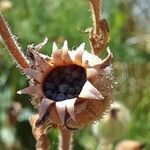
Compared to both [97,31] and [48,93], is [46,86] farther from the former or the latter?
[97,31]

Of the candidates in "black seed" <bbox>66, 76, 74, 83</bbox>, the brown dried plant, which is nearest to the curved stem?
the brown dried plant

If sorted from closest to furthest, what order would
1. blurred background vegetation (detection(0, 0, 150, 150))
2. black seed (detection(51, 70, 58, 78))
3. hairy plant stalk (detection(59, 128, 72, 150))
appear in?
black seed (detection(51, 70, 58, 78))
hairy plant stalk (detection(59, 128, 72, 150))
blurred background vegetation (detection(0, 0, 150, 150))

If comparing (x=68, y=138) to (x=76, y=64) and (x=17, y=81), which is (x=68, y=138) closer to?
(x=76, y=64)

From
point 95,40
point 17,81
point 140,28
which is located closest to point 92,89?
point 95,40

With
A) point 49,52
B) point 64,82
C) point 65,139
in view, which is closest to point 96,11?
point 64,82

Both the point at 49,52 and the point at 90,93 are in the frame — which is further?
the point at 49,52

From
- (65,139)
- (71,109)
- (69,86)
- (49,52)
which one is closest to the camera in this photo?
(71,109)

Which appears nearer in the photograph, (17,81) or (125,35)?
(17,81)

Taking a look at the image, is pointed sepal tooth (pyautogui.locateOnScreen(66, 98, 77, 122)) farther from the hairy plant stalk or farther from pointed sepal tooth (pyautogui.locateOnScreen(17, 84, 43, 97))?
the hairy plant stalk
